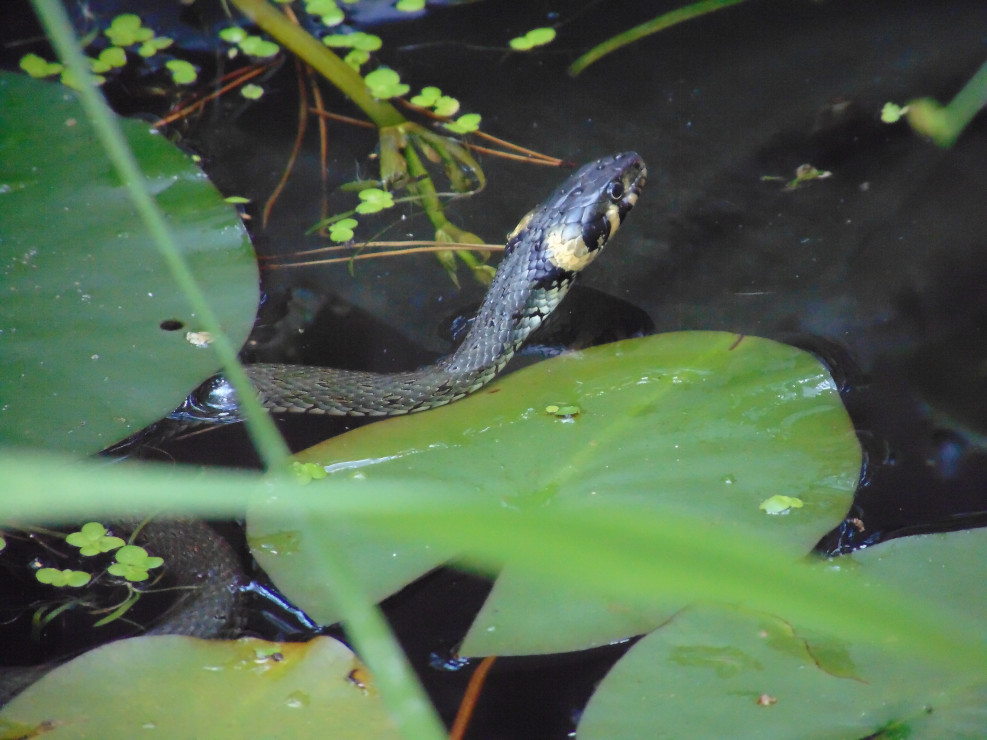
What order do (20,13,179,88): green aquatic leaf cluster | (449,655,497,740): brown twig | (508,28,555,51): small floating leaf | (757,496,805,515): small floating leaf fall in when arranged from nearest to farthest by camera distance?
(449,655,497,740): brown twig
(757,496,805,515): small floating leaf
(20,13,179,88): green aquatic leaf cluster
(508,28,555,51): small floating leaf

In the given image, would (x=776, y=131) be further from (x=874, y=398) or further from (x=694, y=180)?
(x=874, y=398)

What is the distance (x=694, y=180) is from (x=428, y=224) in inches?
43.8

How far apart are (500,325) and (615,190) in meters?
0.73

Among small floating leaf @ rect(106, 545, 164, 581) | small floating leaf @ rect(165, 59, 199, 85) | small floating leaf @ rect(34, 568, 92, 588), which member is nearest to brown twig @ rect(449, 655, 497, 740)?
small floating leaf @ rect(106, 545, 164, 581)

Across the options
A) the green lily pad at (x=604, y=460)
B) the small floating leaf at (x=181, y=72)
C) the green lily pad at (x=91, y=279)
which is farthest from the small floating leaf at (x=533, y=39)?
the green lily pad at (x=604, y=460)

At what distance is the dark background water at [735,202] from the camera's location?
2.33m

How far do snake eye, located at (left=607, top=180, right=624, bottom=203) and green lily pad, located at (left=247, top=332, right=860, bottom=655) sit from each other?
0.83m

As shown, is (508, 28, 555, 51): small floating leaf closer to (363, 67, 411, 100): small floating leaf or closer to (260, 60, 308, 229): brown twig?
(363, 67, 411, 100): small floating leaf

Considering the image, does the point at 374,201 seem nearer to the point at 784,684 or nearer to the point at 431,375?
the point at 431,375

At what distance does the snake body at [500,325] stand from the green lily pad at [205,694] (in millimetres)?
1016

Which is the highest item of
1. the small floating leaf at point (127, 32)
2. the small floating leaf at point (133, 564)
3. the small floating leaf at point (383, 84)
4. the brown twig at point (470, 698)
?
the small floating leaf at point (127, 32)

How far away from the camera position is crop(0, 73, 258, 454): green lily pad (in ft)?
7.18

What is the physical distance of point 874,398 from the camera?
2.44 m

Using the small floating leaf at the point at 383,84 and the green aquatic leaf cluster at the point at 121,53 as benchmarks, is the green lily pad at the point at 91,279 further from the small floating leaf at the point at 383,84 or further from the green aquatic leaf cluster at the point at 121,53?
the small floating leaf at the point at 383,84
